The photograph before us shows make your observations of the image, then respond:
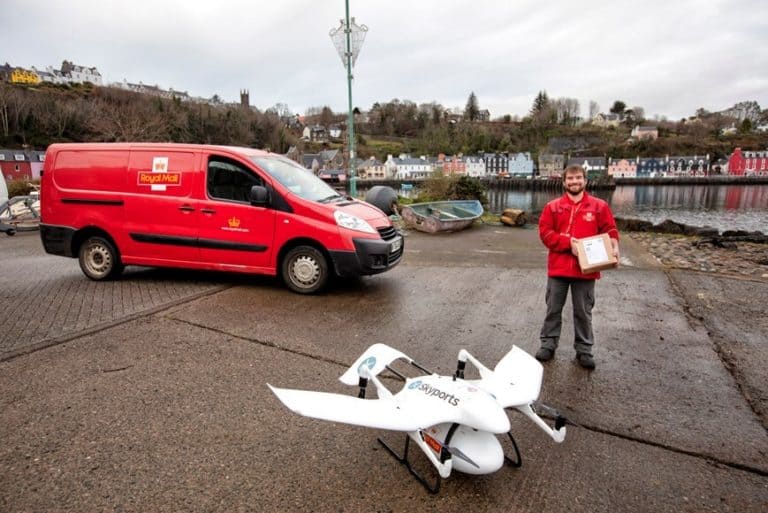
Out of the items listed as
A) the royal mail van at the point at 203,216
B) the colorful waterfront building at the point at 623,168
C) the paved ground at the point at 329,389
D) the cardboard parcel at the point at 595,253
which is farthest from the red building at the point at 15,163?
the colorful waterfront building at the point at 623,168

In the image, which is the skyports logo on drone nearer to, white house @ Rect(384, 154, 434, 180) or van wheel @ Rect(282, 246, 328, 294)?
van wheel @ Rect(282, 246, 328, 294)

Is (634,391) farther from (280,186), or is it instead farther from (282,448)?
(280,186)

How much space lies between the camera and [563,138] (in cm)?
13600

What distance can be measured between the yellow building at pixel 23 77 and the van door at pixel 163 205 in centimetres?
14862

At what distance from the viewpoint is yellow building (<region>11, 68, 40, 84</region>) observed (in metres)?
117

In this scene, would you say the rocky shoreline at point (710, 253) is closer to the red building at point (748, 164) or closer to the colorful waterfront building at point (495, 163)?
the red building at point (748, 164)

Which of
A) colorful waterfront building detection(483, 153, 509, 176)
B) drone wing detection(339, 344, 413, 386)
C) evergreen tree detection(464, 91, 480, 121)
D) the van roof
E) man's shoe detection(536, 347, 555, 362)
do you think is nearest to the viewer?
drone wing detection(339, 344, 413, 386)

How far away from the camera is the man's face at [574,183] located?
3.72 m

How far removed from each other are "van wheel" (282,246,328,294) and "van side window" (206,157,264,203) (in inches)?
41.3

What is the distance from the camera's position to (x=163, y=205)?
20.3 feet

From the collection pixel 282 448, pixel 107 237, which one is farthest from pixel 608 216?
pixel 107 237

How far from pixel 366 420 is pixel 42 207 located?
22.8 feet

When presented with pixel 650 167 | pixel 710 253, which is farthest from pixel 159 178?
pixel 650 167

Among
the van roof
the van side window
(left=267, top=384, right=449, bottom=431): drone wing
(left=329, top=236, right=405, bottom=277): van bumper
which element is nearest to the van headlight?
(left=329, top=236, right=405, bottom=277): van bumper
